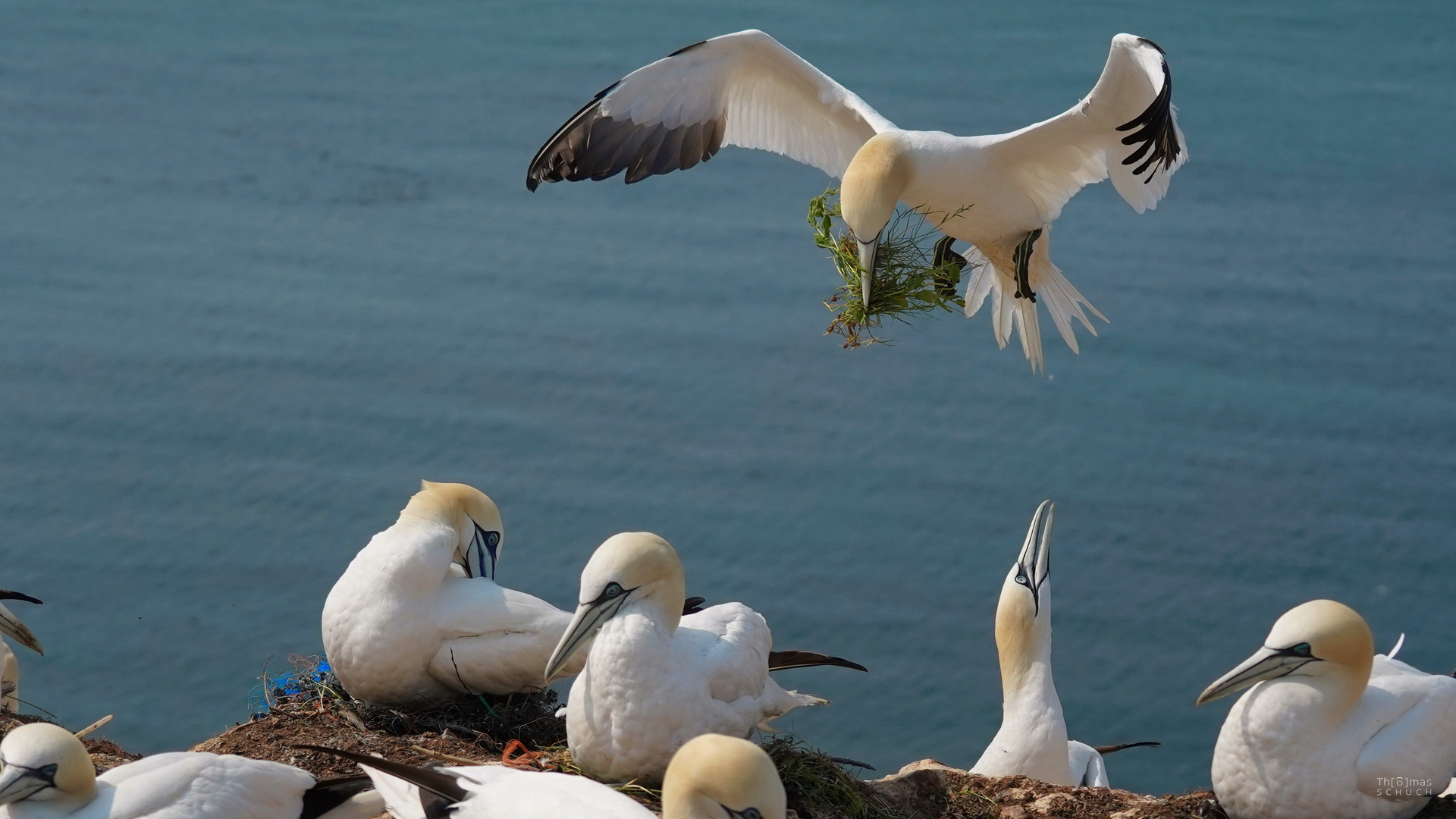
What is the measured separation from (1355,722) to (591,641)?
198cm

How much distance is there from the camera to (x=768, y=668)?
445 centimetres

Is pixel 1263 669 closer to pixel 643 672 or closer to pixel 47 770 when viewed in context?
pixel 643 672

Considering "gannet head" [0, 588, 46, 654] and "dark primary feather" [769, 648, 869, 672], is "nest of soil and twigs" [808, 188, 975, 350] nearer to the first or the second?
"dark primary feather" [769, 648, 869, 672]

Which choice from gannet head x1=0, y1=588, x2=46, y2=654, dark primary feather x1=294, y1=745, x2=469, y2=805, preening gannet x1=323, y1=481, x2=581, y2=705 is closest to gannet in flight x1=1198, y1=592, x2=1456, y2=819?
preening gannet x1=323, y1=481, x2=581, y2=705

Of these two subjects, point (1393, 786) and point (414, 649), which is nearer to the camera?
point (1393, 786)

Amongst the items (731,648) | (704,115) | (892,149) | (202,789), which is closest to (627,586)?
(731,648)

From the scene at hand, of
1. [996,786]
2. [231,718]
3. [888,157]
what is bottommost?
[231,718]

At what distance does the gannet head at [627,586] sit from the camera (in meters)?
3.89

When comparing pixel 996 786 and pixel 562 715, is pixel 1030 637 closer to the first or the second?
pixel 996 786

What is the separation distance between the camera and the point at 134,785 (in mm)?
3514

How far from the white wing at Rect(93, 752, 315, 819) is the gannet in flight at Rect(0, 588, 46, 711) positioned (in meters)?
1.29

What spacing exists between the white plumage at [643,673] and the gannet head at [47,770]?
1.09m

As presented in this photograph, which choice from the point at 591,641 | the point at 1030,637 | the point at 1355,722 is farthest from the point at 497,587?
the point at 1355,722

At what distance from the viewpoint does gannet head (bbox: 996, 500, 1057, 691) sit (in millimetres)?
5441
